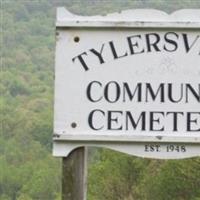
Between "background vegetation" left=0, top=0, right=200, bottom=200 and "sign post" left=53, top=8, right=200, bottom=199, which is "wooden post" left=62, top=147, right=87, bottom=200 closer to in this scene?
"sign post" left=53, top=8, right=200, bottom=199

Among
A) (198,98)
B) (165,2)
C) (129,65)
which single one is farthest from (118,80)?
(165,2)

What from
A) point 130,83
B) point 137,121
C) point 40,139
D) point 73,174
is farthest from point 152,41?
point 40,139

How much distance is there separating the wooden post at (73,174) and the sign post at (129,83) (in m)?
0.02

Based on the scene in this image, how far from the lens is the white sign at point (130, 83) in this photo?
3.93 metres

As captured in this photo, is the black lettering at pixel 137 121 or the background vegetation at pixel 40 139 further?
the background vegetation at pixel 40 139

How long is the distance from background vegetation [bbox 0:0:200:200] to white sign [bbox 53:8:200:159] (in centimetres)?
88

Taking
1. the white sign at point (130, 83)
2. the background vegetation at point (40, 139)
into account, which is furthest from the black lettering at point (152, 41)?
the background vegetation at point (40, 139)

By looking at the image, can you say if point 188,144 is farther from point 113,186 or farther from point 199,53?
point 113,186

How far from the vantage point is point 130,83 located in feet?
13.0

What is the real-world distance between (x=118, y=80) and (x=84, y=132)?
290 millimetres

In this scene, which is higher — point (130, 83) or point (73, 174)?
point (130, 83)

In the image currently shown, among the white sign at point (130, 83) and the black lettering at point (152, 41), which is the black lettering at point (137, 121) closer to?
the white sign at point (130, 83)

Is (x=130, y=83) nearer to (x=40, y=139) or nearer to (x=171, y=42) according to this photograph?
(x=171, y=42)

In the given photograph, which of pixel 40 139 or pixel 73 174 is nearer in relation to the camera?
pixel 73 174
